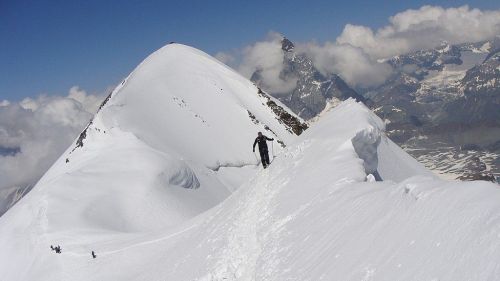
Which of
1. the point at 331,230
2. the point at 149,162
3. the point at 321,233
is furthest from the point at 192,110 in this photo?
the point at 331,230

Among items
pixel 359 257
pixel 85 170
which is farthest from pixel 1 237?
pixel 359 257

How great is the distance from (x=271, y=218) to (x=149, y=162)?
29.8 meters

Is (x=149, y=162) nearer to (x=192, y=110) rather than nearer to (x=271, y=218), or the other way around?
(x=192, y=110)

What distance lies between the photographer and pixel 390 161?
1005 inches

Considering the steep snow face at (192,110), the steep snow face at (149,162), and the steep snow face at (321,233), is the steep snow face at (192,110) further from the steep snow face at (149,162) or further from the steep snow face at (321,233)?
the steep snow face at (321,233)

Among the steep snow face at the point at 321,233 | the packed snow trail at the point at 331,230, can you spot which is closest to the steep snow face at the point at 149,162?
the steep snow face at the point at 321,233

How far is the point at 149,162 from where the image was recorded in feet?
155

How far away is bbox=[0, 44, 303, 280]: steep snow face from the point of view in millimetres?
36094

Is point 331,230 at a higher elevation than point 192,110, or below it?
below

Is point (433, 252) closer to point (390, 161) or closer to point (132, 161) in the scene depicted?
point (390, 161)

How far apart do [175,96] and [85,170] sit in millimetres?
27389

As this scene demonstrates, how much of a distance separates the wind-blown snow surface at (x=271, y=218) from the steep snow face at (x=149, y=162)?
20cm

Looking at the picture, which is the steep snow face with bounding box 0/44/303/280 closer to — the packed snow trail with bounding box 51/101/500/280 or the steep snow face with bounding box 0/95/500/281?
the steep snow face with bounding box 0/95/500/281

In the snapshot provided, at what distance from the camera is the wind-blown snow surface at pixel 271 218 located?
10.7m
